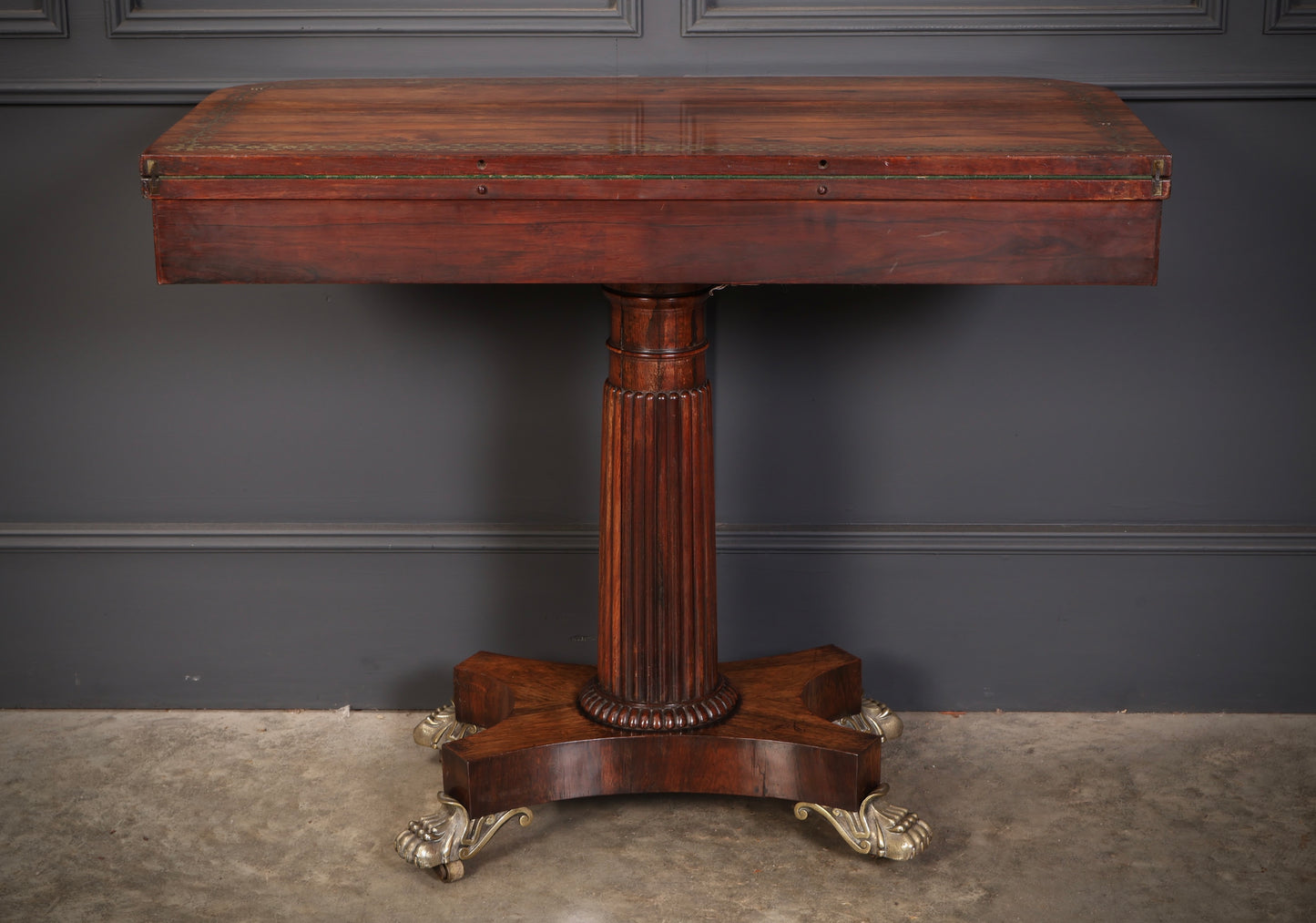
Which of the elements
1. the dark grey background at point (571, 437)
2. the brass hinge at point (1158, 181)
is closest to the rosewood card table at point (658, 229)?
the brass hinge at point (1158, 181)

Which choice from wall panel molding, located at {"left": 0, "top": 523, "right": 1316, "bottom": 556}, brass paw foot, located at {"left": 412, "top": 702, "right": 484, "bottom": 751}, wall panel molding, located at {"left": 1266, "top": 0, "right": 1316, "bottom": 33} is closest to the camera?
wall panel molding, located at {"left": 1266, "top": 0, "right": 1316, "bottom": 33}

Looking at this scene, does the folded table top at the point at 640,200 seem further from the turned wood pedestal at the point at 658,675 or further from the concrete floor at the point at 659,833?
the concrete floor at the point at 659,833

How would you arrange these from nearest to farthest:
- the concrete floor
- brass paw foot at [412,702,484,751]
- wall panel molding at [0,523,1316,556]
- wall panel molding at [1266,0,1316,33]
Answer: the concrete floor → wall panel molding at [1266,0,1316,33] → brass paw foot at [412,702,484,751] → wall panel molding at [0,523,1316,556]

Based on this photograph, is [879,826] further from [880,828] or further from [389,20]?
[389,20]

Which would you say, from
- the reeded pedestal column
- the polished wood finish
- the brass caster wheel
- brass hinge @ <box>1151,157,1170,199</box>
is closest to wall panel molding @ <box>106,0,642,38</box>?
the reeded pedestal column

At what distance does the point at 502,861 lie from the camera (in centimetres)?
227

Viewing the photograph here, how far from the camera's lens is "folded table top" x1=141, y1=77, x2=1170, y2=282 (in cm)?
181

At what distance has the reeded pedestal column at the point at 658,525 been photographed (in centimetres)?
218

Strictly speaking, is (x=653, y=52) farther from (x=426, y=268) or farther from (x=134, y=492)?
(x=134, y=492)

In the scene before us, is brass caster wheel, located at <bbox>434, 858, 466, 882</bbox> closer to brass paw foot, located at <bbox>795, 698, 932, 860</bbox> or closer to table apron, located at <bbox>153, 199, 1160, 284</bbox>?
brass paw foot, located at <bbox>795, 698, 932, 860</bbox>

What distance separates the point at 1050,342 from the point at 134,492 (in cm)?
184

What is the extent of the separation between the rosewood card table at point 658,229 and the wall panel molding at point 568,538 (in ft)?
1.38

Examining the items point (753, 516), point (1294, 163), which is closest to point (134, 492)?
point (753, 516)

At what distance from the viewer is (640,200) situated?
1832mm
